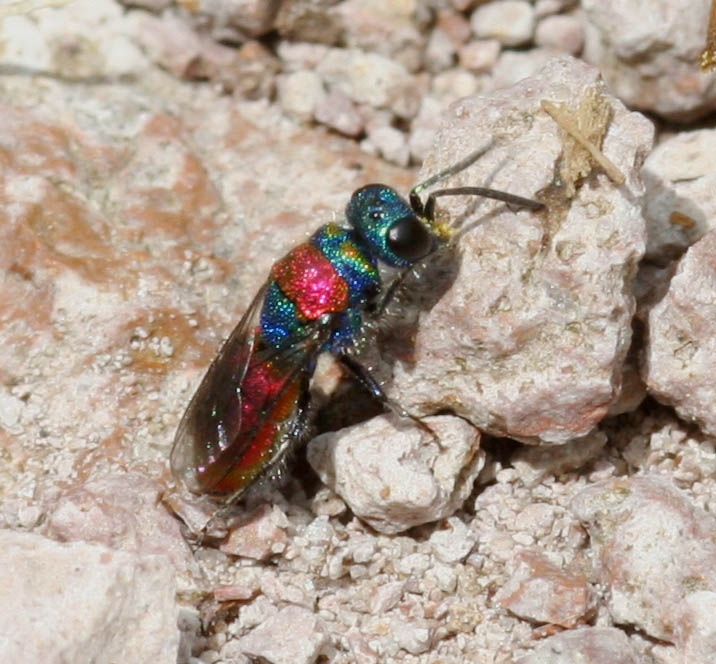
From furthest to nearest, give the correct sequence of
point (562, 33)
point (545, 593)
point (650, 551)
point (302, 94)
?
point (562, 33) < point (302, 94) < point (545, 593) < point (650, 551)

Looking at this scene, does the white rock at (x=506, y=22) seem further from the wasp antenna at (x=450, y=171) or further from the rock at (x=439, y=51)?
the wasp antenna at (x=450, y=171)

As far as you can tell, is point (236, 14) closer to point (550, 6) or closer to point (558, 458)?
point (550, 6)

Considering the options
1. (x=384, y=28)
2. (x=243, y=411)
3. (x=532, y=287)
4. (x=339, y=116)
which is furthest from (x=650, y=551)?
(x=384, y=28)

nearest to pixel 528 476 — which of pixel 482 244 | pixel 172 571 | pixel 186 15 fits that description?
pixel 482 244

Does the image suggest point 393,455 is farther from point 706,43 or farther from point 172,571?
point 706,43

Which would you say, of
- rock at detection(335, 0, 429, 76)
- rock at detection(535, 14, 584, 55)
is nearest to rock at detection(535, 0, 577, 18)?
rock at detection(535, 14, 584, 55)
